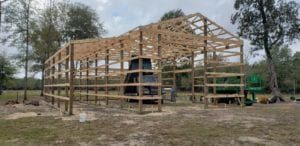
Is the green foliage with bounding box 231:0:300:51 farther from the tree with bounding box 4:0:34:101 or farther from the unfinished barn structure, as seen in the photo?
the tree with bounding box 4:0:34:101

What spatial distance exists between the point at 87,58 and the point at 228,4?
1041 cm

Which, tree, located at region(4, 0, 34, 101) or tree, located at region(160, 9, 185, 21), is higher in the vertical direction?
tree, located at region(160, 9, 185, 21)

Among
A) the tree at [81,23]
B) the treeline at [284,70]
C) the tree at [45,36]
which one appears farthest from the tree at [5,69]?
the treeline at [284,70]

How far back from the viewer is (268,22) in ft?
50.5

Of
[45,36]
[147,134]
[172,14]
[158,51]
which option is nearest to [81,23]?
[45,36]

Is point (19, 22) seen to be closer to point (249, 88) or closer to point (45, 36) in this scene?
point (45, 36)

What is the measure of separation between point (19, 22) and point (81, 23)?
5783mm

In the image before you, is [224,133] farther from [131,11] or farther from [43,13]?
[43,13]

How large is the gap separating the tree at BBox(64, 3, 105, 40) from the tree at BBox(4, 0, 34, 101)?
4159 mm

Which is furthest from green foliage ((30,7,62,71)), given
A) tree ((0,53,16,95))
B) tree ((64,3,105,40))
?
tree ((0,53,16,95))

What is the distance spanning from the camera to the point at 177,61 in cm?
1641

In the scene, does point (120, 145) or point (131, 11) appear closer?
point (120, 145)

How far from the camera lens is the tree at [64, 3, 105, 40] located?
21.5m

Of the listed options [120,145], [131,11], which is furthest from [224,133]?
[131,11]
